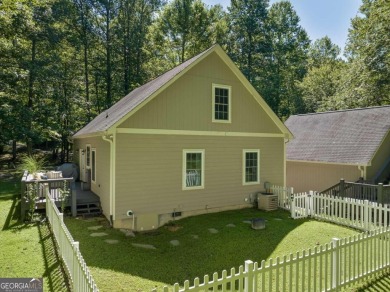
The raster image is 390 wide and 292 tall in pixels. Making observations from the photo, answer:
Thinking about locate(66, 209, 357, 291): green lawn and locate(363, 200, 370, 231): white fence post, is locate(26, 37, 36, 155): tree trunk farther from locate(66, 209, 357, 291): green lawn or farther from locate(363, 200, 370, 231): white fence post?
locate(363, 200, 370, 231): white fence post

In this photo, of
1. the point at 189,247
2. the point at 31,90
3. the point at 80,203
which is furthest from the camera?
the point at 31,90

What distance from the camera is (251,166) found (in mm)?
13078

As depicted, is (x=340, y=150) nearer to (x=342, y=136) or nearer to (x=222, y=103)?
(x=342, y=136)

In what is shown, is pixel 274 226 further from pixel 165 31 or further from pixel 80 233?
pixel 165 31

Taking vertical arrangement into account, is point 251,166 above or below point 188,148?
below

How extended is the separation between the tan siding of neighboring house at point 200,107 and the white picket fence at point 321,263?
384 cm

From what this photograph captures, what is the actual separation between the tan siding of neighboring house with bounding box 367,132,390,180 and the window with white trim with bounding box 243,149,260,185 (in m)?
5.69

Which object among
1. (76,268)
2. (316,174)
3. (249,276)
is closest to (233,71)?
(316,174)

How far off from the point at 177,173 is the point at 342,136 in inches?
424

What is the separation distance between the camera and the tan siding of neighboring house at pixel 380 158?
1408cm

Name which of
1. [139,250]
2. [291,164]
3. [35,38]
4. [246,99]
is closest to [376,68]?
[291,164]

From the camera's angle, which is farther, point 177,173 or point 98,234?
point 177,173

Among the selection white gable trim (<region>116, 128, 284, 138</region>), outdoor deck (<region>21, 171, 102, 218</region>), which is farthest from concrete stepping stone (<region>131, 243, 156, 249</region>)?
white gable trim (<region>116, 128, 284, 138</region>)

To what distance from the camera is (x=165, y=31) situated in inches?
1170
